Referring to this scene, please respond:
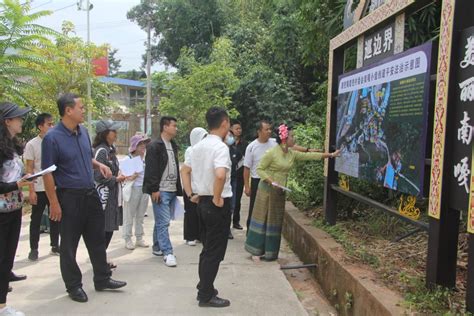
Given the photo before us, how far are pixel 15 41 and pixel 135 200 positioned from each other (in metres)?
4.05

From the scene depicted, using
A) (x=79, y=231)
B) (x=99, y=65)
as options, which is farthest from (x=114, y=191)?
(x=99, y=65)

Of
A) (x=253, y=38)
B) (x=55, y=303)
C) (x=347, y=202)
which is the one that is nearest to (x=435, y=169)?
(x=347, y=202)

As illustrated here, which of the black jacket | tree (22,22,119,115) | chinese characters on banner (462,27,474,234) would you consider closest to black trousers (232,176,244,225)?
the black jacket

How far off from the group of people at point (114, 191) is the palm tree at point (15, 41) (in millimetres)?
2901

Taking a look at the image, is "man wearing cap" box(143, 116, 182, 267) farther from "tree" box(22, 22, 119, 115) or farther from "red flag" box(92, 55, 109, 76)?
"red flag" box(92, 55, 109, 76)

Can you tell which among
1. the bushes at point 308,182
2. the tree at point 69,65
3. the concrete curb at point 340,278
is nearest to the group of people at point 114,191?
the concrete curb at point 340,278

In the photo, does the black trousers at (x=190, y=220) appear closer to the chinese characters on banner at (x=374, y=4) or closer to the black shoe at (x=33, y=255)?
the black shoe at (x=33, y=255)

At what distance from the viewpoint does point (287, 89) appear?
1560 centimetres

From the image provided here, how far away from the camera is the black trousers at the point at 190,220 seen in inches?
221

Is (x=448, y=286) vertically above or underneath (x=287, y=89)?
underneath

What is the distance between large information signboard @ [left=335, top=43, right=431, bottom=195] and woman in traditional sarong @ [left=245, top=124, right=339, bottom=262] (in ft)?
2.10

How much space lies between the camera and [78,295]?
405 cm

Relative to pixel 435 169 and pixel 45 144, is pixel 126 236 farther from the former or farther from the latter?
pixel 435 169

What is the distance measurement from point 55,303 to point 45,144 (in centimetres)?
141
